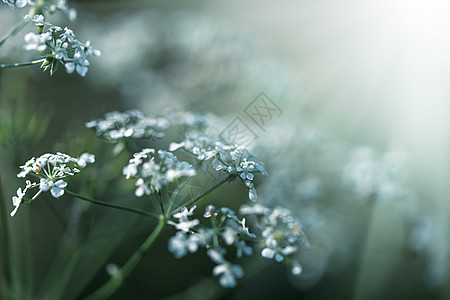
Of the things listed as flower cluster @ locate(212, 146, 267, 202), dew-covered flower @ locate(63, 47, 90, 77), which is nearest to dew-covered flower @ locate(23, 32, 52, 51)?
dew-covered flower @ locate(63, 47, 90, 77)

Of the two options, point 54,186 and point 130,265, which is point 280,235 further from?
point 54,186

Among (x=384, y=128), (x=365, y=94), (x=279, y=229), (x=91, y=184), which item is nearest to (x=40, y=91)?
(x=91, y=184)

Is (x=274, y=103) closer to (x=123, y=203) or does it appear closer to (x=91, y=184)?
(x=123, y=203)

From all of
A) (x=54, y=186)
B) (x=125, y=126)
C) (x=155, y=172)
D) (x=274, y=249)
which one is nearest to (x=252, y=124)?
(x=125, y=126)

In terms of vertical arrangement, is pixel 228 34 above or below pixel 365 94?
below

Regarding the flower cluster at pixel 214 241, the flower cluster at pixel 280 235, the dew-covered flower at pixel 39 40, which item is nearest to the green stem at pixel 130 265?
the flower cluster at pixel 214 241

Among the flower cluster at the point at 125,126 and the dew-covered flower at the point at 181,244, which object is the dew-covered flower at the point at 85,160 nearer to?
the flower cluster at the point at 125,126

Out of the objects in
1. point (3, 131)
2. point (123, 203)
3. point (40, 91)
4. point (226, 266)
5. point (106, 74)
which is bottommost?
point (226, 266)
